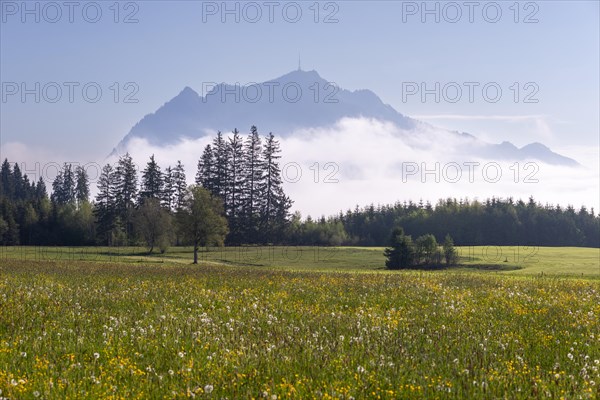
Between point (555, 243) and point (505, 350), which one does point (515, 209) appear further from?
point (505, 350)

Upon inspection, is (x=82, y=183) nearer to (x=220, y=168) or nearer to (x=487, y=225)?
(x=220, y=168)

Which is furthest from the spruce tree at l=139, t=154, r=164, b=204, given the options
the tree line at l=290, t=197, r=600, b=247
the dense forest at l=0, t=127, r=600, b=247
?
the tree line at l=290, t=197, r=600, b=247

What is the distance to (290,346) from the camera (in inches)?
355

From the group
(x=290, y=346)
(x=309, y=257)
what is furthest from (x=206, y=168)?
(x=290, y=346)

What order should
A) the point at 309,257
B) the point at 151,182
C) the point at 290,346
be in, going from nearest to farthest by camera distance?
the point at 290,346
the point at 309,257
the point at 151,182

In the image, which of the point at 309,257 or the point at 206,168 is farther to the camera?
the point at 206,168

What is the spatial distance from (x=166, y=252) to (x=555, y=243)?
102 metres

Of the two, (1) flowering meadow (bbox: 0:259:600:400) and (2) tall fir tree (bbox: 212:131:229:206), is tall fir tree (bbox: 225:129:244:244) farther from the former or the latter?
(1) flowering meadow (bbox: 0:259:600:400)

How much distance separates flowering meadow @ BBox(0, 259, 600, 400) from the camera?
22.7ft

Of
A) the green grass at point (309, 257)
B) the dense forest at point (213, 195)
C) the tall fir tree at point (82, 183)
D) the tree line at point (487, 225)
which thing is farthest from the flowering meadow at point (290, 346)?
the tall fir tree at point (82, 183)

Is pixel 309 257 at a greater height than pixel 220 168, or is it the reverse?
pixel 220 168

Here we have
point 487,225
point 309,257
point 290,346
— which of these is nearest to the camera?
point 290,346

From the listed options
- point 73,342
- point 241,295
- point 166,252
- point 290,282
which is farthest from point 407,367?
point 166,252

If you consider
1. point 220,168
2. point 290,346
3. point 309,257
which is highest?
point 220,168
